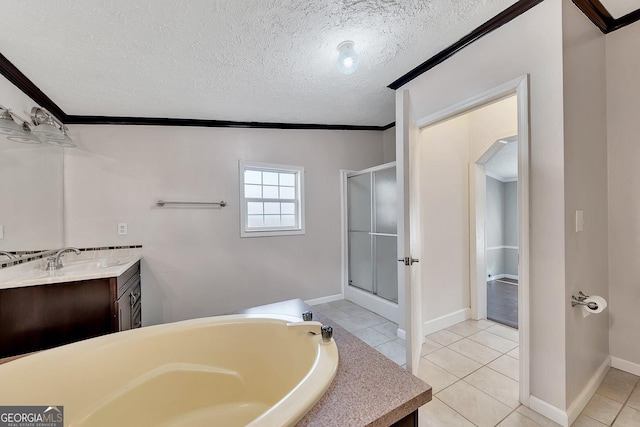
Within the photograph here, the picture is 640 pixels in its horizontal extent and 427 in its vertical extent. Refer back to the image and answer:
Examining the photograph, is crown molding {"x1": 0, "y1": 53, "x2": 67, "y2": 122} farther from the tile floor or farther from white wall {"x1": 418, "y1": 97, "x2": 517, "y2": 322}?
the tile floor

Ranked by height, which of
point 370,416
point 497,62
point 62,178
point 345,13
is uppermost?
point 345,13

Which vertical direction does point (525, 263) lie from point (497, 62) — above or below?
below

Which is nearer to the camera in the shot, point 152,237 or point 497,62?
point 497,62

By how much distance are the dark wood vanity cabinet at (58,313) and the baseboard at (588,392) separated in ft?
9.51

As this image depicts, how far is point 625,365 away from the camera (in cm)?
190

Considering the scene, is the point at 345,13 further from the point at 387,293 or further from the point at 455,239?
the point at 387,293

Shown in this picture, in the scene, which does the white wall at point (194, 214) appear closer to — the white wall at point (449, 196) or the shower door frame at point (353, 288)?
the shower door frame at point (353, 288)

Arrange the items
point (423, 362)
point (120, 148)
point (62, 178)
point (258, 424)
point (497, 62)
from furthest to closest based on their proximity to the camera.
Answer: point (120, 148)
point (62, 178)
point (423, 362)
point (497, 62)
point (258, 424)

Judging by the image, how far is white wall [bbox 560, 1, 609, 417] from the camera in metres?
1.44

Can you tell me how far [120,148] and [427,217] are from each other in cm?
313

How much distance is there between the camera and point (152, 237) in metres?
2.67

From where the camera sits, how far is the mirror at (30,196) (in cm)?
176

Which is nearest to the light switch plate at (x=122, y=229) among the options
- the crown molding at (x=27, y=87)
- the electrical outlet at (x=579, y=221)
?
the crown molding at (x=27, y=87)

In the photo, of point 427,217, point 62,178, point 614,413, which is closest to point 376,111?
point 427,217
